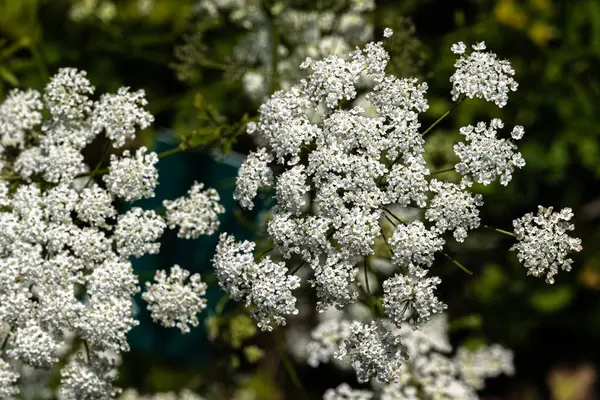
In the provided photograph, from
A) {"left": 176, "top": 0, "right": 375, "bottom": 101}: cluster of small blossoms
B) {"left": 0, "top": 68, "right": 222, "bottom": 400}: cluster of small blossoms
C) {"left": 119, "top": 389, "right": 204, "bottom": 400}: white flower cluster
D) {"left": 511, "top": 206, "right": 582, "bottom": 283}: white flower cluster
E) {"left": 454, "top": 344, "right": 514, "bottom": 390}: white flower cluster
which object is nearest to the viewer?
{"left": 511, "top": 206, "right": 582, "bottom": 283}: white flower cluster

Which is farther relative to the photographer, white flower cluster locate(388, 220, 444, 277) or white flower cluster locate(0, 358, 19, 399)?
white flower cluster locate(0, 358, 19, 399)

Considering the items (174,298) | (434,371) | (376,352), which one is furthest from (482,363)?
(174,298)

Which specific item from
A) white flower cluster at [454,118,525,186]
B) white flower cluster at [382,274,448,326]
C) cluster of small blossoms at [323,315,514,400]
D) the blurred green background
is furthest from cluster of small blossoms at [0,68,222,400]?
cluster of small blossoms at [323,315,514,400]

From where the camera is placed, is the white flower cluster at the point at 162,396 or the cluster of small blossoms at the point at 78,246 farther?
the white flower cluster at the point at 162,396

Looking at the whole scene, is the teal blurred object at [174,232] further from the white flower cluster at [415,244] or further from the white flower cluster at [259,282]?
the white flower cluster at [415,244]

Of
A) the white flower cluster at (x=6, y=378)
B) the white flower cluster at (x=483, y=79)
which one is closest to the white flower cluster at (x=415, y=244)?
the white flower cluster at (x=483, y=79)

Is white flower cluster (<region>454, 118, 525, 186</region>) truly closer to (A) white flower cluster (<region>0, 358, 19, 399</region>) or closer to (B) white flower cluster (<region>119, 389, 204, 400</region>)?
(A) white flower cluster (<region>0, 358, 19, 399</region>)

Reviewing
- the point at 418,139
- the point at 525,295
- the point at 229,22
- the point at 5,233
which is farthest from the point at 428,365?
the point at 229,22
